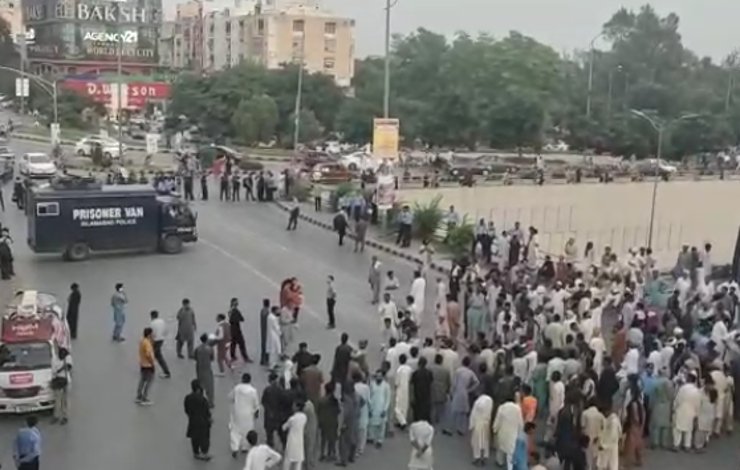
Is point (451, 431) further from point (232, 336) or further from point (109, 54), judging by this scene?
point (109, 54)

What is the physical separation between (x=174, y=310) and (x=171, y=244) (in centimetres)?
657

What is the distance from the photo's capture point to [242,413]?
14.5m

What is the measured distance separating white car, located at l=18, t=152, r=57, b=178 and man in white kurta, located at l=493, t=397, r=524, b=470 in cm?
3355

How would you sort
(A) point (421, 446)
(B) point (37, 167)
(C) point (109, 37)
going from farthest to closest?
(C) point (109, 37) → (B) point (37, 167) → (A) point (421, 446)

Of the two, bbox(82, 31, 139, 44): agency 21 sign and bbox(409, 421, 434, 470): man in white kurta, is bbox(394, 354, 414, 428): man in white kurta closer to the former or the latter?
bbox(409, 421, 434, 470): man in white kurta

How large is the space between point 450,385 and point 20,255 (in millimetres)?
17432

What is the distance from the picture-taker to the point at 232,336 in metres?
18.9

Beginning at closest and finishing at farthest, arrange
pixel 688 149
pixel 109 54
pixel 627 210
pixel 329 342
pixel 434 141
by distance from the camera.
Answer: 1. pixel 329 342
2. pixel 627 210
3. pixel 434 141
4. pixel 688 149
5. pixel 109 54

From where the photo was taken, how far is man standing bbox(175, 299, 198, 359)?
62.5 ft

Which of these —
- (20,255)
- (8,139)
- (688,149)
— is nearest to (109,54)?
(8,139)

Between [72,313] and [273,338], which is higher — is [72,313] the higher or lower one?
the lower one

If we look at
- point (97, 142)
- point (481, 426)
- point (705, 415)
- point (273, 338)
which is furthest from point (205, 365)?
point (97, 142)

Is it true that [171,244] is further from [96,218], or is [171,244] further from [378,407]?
[378,407]

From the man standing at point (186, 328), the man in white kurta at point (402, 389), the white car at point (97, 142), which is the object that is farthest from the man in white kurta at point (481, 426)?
the white car at point (97, 142)
